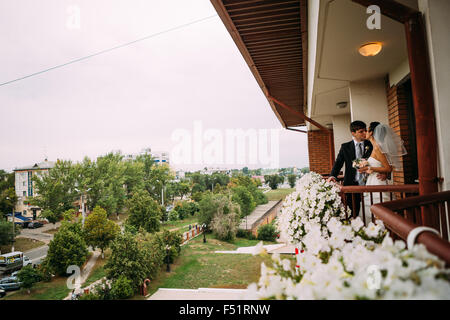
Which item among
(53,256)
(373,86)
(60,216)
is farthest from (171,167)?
(373,86)

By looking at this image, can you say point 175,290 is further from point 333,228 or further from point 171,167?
point 171,167

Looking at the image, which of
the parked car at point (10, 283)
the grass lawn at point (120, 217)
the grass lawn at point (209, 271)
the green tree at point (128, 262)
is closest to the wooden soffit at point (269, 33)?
the grass lawn at point (209, 271)

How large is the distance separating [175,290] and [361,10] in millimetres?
13732

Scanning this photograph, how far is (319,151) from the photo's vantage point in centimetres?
721

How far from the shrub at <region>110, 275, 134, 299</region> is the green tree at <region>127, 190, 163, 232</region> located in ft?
28.2

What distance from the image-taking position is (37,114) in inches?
627

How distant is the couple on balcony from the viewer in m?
2.12

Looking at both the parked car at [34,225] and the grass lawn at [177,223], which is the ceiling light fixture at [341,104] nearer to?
the parked car at [34,225]

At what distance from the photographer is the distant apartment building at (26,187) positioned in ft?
48.0

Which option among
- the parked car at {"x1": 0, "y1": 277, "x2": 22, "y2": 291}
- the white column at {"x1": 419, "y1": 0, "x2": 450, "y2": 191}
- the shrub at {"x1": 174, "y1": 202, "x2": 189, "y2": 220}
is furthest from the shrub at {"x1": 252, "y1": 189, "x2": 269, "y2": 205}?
the white column at {"x1": 419, "y1": 0, "x2": 450, "y2": 191}

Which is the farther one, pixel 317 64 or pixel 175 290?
pixel 175 290

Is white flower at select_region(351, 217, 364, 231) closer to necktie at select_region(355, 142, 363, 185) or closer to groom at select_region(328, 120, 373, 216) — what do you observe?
groom at select_region(328, 120, 373, 216)

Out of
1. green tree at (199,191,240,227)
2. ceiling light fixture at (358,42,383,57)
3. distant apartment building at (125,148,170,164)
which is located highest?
distant apartment building at (125,148,170,164)
